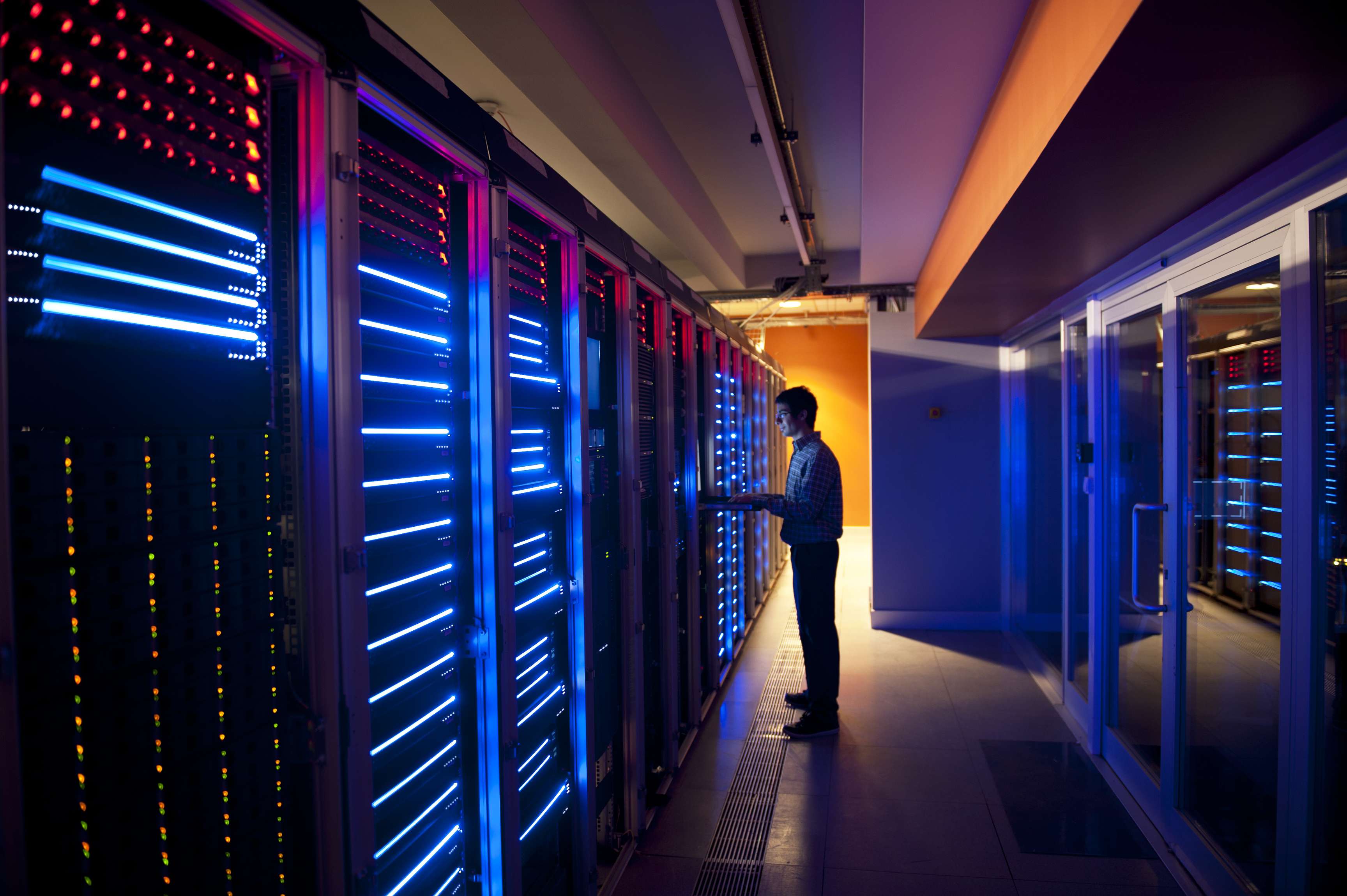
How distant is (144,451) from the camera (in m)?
0.86

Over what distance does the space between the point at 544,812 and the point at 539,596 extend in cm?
63

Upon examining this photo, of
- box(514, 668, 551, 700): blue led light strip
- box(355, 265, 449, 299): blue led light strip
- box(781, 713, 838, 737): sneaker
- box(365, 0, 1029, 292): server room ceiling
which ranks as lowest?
box(781, 713, 838, 737): sneaker

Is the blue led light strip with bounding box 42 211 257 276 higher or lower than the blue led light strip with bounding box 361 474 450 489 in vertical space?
higher

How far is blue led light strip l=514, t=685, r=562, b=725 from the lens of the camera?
195cm

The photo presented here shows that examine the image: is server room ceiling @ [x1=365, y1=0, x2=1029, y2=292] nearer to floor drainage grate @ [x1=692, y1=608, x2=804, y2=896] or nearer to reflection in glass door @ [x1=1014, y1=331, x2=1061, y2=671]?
reflection in glass door @ [x1=1014, y1=331, x2=1061, y2=671]

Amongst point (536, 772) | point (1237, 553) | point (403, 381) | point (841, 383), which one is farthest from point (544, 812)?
point (841, 383)

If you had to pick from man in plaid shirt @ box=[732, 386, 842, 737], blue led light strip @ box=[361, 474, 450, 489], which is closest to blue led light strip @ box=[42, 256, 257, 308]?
blue led light strip @ box=[361, 474, 450, 489]

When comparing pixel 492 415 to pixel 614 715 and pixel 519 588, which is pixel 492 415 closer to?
pixel 519 588

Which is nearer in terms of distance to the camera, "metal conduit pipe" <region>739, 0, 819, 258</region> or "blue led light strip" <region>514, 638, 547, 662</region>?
"blue led light strip" <region>514, 638, 547, 662</region>

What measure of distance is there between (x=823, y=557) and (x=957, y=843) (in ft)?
4.73

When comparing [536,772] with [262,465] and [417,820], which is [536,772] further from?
[262,465]

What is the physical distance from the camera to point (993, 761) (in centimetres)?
359

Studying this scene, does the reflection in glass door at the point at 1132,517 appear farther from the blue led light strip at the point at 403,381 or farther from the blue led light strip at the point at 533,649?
the blue led light strip at the point at 403,381

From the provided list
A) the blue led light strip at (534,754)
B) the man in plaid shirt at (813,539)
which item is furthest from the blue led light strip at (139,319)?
the man in plaid shirt at (813,539)
